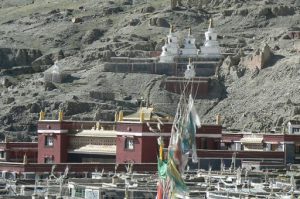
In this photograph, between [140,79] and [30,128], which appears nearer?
[30,128]

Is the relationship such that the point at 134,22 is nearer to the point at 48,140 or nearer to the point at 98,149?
the point at 48,140

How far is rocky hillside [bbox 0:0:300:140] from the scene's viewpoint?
5541 inches

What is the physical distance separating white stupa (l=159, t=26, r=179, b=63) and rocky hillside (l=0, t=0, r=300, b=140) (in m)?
3.12

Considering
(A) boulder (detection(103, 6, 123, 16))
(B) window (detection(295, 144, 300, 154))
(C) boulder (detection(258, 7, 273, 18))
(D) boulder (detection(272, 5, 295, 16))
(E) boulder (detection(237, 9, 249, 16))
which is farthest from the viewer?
(A) boulder (detection(103, 6, 123, 16))

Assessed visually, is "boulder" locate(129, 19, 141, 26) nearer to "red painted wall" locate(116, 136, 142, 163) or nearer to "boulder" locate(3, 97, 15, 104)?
"boulder" locate(3, 97, 15, 104)

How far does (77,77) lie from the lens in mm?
154375

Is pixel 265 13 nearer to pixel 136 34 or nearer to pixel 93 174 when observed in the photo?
pixel 136 34

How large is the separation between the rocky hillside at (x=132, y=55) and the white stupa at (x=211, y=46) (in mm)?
2056

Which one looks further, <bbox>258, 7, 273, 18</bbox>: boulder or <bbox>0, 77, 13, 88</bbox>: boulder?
<bbox>258, 7, 273, 18</bbox>: boulder

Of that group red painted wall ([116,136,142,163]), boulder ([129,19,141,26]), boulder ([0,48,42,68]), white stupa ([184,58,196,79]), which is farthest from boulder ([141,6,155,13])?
red painted wall ([116,136,142,163])

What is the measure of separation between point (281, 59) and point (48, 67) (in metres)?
29.4

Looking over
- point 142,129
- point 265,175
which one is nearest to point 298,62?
point 142,129

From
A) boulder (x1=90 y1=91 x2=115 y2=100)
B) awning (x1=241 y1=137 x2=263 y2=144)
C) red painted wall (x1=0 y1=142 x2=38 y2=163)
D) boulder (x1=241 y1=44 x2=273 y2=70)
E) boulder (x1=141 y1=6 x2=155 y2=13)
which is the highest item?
boulder (x1=141 y1=6 x2=155 y2=13)

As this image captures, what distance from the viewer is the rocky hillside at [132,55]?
140750 millimetres
